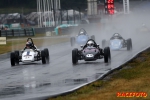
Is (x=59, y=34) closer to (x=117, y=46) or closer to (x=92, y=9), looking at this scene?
(x=92, y=9)

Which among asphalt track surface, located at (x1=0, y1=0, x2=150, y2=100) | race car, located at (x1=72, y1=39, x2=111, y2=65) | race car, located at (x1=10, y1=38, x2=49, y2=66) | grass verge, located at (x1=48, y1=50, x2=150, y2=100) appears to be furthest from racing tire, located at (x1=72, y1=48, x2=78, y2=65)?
grass verge, located at (x1=48, y1=50, x2=150, y2=100)

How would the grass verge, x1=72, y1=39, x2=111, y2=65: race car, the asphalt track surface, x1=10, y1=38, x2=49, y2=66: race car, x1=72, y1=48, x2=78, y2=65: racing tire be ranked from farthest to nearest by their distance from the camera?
x1=10, y1=38, x2=49, y2=66: race car
x1=72, y1=48, x2=78, y2=65: racing tire
x1=72, y1=39, x2=111, y2=65: race car
the asphalt track surface
the grass verge

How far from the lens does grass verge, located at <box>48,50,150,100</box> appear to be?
14531 millimetres

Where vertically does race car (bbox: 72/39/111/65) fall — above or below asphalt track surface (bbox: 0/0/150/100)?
above

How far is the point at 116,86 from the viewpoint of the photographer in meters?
16.6

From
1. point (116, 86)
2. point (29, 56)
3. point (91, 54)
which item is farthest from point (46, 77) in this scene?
point (29, 56)

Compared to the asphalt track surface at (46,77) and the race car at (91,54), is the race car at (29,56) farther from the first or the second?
the race car at (91,54)

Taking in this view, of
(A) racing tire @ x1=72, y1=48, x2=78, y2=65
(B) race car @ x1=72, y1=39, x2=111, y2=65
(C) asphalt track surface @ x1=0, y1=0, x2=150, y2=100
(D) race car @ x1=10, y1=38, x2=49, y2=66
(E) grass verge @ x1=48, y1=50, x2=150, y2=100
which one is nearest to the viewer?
(E) grass verge @ x1=48, y1=50, x2=150, y2=100

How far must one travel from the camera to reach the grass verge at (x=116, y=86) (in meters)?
14.5

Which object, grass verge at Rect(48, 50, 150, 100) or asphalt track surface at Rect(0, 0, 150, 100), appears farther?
asphalt track surface at Rect(0, 0, 150, 100)

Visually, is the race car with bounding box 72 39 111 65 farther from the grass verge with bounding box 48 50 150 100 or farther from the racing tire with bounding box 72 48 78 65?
the grass verge with bounding box 48 50 150 100

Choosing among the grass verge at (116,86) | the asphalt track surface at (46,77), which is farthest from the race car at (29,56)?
the grass verge at (116,86)

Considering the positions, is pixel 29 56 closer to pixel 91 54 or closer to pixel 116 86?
pixel 91 54

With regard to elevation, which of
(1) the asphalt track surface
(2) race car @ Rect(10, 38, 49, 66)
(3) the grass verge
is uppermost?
(2) race car @ Rect(10, 38, 49, 66)
